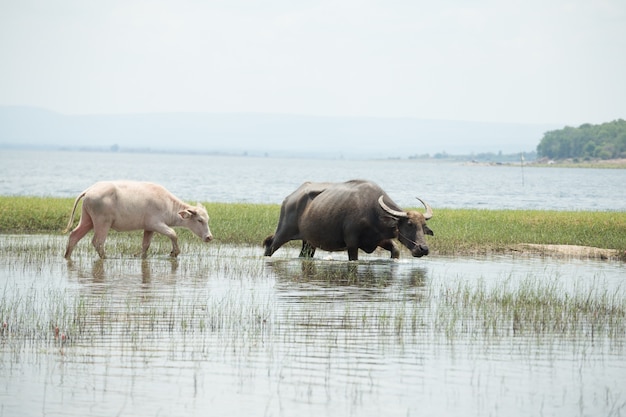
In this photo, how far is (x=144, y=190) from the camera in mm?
17438

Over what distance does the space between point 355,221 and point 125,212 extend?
391cm

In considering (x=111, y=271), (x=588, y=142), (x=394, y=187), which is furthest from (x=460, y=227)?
(x=588, y=142)

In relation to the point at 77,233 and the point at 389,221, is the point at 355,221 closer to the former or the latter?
the point at 389,221

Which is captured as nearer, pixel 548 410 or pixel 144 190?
pixel 548 410

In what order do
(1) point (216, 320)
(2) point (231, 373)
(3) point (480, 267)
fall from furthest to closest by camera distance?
(3) point (480, 267) < (1) point (216, 320) < (2) point (231, 373)

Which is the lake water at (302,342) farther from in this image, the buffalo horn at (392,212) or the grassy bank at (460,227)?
the grassy bank at (460,227)

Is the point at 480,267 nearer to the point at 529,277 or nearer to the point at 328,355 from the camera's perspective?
the point at 529,277

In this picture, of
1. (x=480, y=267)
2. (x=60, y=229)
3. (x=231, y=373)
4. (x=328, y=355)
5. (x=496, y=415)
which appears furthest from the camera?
(x=60, y=229)

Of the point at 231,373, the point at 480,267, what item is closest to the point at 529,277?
the point at 480,267

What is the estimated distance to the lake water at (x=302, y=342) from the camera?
8.01 meters

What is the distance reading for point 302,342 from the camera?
1002 cm

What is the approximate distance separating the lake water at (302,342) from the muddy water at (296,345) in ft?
0.08

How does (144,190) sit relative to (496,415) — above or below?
above

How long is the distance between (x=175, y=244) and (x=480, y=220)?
10216mm
